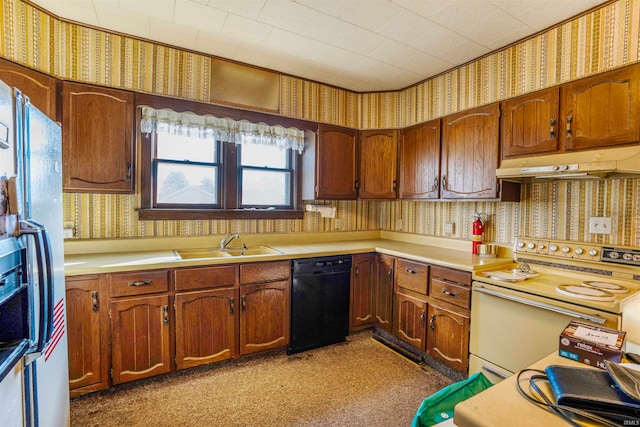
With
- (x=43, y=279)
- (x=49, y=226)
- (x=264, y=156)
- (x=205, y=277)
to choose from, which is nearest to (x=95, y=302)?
(x=205, y=277)

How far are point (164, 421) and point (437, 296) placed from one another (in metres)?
2.00

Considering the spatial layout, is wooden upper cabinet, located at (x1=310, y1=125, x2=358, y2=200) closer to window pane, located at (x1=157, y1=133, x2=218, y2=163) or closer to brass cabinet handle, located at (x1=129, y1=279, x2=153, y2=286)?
window pane, located at (x1=157, y1=133, x2=218, y2=163)

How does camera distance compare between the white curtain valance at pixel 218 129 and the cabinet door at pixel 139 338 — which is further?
the white curtain valance at pixel 218 129

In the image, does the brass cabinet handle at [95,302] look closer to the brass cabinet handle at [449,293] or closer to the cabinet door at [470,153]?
the brass cabinet handle at [449,293]

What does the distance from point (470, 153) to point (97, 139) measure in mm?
2839

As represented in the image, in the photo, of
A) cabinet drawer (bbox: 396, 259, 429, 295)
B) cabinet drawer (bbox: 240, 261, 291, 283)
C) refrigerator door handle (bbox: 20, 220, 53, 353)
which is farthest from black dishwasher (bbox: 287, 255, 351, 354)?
refrigerator door handle (bbox: 20, 220, 53, 353)

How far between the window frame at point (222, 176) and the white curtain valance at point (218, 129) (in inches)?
2.2

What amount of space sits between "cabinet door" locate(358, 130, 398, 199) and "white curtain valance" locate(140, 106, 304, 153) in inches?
27.6

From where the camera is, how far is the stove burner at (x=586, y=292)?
1.65 m

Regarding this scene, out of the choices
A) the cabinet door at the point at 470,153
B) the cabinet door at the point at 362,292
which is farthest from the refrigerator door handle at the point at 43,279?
the cabinet door at the point at 470,153

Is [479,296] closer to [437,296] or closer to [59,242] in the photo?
[437,296]

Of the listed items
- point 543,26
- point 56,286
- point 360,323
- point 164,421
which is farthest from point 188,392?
point 543,26

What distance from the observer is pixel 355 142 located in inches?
132

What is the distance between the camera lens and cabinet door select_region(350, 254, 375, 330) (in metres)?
2.94
